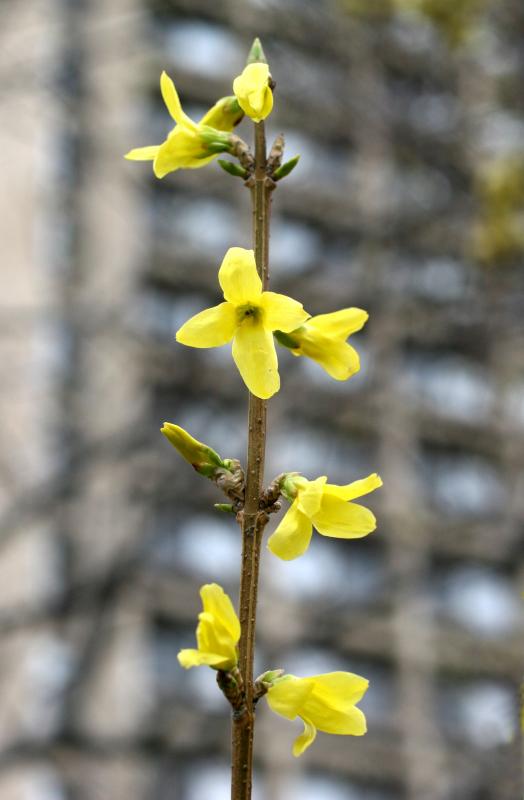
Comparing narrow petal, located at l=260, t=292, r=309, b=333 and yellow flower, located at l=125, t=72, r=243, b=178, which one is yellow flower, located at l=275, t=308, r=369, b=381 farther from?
yellow flower, located at l=125, t=72, r=243, b=178

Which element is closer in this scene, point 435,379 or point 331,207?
point 331,207

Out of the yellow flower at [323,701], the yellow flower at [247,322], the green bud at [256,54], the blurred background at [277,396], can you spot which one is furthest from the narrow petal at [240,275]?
the blurred background at [277,396]

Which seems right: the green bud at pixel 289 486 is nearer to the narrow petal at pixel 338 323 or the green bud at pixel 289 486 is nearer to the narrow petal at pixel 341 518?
the narrow petal at pixel 341 518

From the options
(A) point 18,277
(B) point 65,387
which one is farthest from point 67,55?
(A) point 18,277

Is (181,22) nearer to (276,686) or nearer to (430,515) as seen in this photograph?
(430,515)

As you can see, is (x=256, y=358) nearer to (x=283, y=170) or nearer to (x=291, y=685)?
(x=283, y=170)

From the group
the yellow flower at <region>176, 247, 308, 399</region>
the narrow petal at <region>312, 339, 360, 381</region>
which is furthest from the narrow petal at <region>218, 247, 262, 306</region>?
the narrow petal at <region>312, 339, 360, 381</region>
